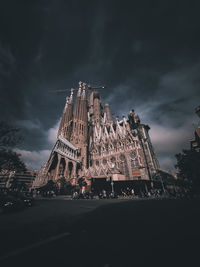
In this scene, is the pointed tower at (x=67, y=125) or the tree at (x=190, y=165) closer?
the tree at (x=190, y=165)

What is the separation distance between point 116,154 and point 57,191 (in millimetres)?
24382

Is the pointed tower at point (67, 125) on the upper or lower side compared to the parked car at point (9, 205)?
upper

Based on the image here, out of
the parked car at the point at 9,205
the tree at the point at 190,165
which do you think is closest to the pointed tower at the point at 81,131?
the tree at the point at 190,165

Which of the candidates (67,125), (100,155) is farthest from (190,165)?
(67,125)

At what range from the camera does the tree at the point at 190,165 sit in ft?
71.5

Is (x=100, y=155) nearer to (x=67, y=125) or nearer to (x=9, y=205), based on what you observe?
(x=67, y=125)

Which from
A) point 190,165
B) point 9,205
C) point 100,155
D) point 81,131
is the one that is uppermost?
point 81,131

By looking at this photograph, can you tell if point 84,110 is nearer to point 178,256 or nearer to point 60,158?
point 60,158

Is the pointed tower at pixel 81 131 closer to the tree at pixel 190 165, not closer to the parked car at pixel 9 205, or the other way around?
the tree at pixel 190 165

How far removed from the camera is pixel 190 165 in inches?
920

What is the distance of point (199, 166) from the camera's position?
2136 centimetres

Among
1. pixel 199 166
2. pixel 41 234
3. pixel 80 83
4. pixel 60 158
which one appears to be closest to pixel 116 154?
pixel 60 158

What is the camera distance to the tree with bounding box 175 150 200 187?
21781 mm

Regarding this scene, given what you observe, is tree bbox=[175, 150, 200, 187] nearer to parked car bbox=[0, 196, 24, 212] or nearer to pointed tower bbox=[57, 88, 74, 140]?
parked car bbox=[0, 196, 24, 212]
